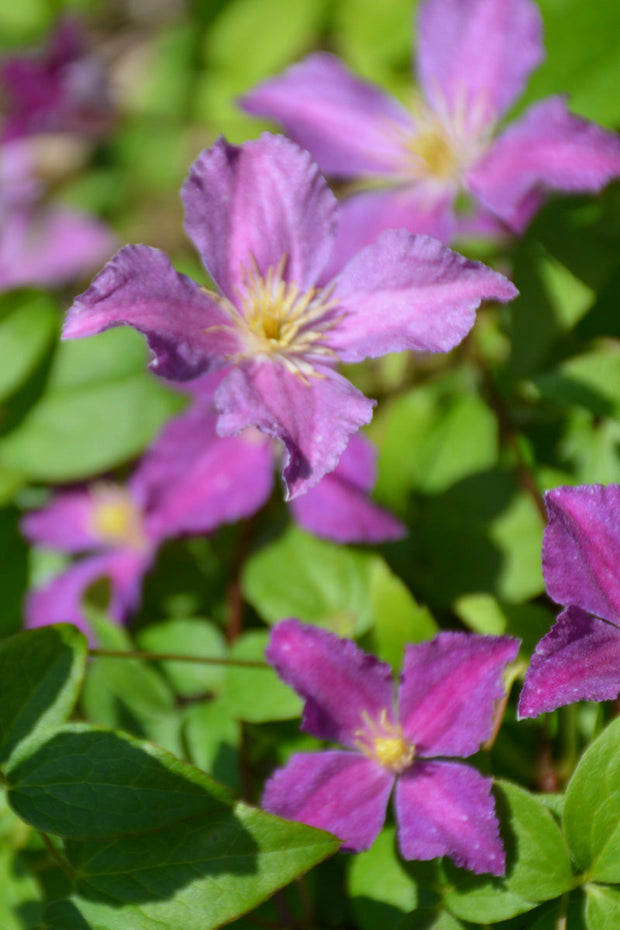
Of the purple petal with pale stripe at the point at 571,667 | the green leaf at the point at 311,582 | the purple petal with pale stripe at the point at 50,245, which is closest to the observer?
the purple petal with pale stripe at the point at 571,667

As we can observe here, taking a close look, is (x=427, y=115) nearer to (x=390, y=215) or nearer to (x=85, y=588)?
(x=390, y=215)

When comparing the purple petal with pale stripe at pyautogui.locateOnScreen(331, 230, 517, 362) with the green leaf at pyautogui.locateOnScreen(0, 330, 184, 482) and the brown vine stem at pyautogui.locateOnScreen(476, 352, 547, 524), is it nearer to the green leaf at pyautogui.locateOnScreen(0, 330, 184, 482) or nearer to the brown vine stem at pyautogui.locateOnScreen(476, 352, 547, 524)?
the brown vine stem at pyautogui.locateOnScreen(476, 352, 547, 524)

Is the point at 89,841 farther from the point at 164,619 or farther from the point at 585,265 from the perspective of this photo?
the point at 585,265

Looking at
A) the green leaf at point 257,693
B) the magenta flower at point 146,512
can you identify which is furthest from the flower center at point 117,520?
the green leaf at point 257,693

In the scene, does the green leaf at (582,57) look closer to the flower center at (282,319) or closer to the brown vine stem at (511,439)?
the brown vine stem at (511,439)

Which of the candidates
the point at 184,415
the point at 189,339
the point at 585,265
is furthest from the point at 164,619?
the point at 585,265

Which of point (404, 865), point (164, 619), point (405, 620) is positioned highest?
point (405, 620)

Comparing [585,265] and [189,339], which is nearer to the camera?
[189,339]
